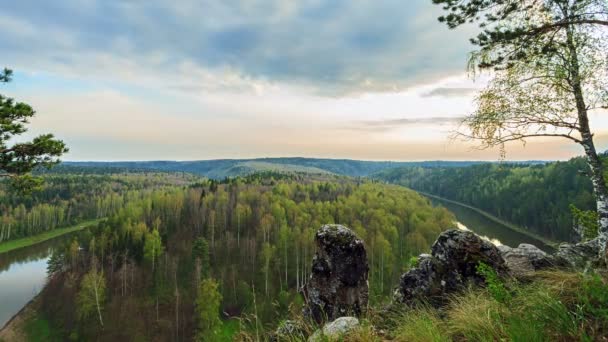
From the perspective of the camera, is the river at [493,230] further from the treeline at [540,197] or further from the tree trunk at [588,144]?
the tree trunk at [588,144]

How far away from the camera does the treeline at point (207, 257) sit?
58.2 metres

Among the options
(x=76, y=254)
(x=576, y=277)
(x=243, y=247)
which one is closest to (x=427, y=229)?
(x=243, y=247)

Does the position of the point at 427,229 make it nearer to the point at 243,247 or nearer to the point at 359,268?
the point at 243,247

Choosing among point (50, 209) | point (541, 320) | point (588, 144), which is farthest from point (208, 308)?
point (50, 209)

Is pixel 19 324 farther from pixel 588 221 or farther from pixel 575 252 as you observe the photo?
pixel 588 221

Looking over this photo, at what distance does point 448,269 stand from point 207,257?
6976 cm

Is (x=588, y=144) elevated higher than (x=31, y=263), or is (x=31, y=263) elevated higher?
(x=588, y=144)

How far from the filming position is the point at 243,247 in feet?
264

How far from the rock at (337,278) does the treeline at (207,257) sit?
33874 mm

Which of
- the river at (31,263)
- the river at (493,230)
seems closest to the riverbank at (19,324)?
the river at (31,263)

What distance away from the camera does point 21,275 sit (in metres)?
84.4

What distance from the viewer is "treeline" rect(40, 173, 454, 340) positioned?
5825cm

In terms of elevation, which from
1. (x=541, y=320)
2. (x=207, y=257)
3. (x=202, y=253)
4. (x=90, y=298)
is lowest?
(x=90, y=298)

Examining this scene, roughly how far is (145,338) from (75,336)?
11386 mm
